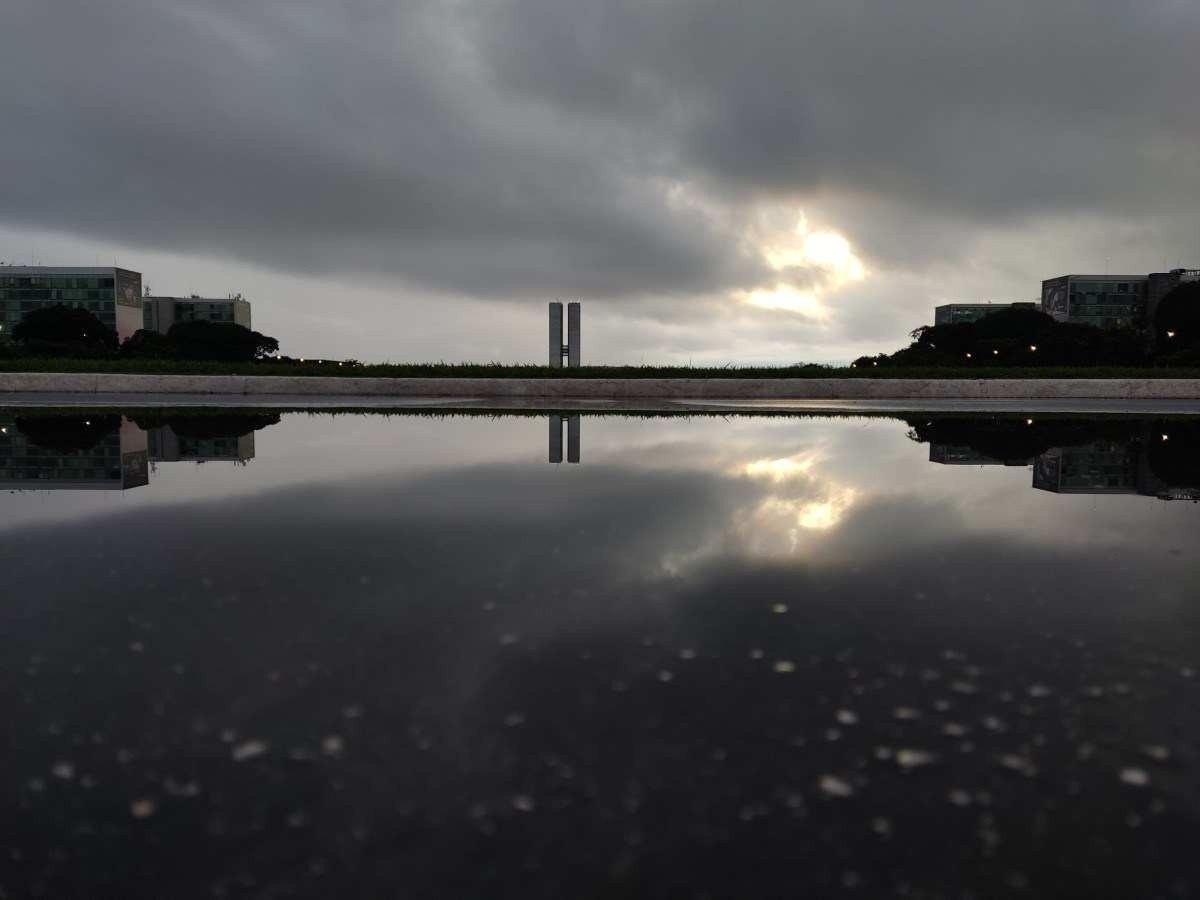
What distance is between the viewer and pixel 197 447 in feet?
40.9

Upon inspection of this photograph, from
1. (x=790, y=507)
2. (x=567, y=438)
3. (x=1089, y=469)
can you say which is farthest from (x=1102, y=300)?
(x=790, y=507)

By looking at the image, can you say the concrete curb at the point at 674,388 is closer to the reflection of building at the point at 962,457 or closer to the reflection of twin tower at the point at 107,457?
the reflection of twin tower at the point at 107,457

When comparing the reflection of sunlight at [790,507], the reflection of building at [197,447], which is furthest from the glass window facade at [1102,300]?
the reflection of building at [197,447]

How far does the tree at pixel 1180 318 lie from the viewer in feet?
276

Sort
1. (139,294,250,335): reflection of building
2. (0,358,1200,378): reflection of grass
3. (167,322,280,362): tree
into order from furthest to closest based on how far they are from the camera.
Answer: (139,294,250,335): reflection of building → (167,322,280,362): tree → (0,358,1200,378): reflection of grass

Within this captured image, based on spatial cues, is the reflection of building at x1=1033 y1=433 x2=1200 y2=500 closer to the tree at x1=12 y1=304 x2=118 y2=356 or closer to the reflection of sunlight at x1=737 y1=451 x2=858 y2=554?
the reflection of sunlight at x1=737 y1=451 x2=858 y2=554

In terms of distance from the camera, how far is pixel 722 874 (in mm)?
2045

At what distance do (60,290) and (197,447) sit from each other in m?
137

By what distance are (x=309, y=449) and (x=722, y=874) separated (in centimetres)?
1187

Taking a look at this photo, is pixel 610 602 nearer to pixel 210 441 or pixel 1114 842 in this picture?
pixel 1114 842

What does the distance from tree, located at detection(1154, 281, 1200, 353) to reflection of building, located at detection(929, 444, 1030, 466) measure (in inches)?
3562

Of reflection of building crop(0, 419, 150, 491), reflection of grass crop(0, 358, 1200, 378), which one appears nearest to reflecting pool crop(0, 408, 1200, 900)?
reflection of building crop(0, 419, 150, 491)

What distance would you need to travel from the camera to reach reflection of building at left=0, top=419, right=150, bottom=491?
8.84 meters

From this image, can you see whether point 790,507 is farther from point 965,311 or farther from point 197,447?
point 965,311
